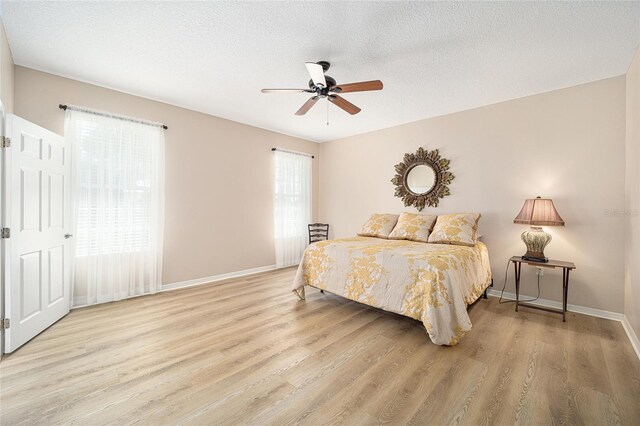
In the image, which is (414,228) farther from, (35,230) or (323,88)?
(35,230)

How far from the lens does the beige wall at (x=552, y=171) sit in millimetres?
2969

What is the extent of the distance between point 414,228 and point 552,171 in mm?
1750

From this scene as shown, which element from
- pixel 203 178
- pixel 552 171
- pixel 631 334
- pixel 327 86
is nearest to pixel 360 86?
pixel 327 86

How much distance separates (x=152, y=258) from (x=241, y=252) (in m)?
1.37

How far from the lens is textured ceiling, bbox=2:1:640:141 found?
6.65 feet

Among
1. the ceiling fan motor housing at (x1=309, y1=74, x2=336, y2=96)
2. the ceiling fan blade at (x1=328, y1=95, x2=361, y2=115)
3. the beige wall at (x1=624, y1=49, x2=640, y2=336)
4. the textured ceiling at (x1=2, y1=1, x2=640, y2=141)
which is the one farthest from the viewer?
the ceiling fan blade at (x1=328, y1=95, x2=361, y2=115)

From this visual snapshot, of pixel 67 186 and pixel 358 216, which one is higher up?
pixel 67 186

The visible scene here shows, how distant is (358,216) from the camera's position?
5336 millimetres

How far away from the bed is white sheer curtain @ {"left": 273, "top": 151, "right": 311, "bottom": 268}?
1.76 m

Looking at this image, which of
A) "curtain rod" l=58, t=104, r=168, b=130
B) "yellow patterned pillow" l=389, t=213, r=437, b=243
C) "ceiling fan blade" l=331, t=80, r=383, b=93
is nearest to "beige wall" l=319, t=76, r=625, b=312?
"yellow patterned pillow" l=389, t=213, r=437, b=243

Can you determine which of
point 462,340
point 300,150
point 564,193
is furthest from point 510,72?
point 300,150

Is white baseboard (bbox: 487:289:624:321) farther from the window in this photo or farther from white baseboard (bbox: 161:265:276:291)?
the window

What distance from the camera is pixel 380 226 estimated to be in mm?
4250

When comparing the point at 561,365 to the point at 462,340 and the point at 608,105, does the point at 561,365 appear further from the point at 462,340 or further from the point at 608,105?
the point at 608,105
